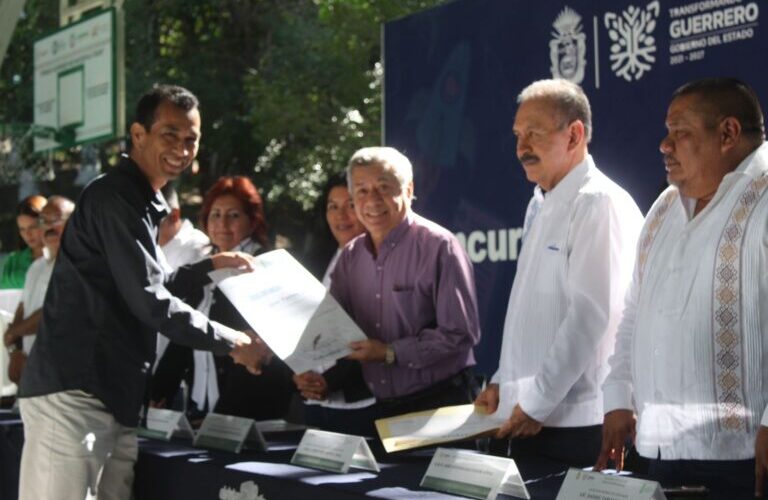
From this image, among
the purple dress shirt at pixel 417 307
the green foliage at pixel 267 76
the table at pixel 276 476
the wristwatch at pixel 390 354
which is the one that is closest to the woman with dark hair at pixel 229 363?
the table at pixel 276 476

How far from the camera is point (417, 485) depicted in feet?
7.32

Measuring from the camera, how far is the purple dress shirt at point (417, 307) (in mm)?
2875

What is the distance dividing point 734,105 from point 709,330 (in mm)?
430

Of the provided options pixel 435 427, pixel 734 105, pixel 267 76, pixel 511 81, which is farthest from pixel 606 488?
pixel 267 76

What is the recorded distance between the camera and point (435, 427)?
2.40 meters

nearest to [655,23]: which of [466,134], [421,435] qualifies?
[466,134]

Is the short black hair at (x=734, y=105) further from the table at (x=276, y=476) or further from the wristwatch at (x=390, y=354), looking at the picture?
the wristwatch at (x=390, y=354)

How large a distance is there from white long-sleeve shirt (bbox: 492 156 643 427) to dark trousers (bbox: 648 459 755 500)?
1.36 ft

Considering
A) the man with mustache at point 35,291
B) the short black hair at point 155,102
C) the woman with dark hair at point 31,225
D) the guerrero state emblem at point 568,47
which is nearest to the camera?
the short black hair at point 155,102

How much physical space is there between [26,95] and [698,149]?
15.6m

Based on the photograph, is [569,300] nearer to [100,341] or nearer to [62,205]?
[100,341]

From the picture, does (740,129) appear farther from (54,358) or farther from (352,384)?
(54,358)

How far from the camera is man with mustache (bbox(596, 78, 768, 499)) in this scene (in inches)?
77.1

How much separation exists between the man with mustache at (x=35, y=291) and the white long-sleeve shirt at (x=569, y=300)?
244 cm
